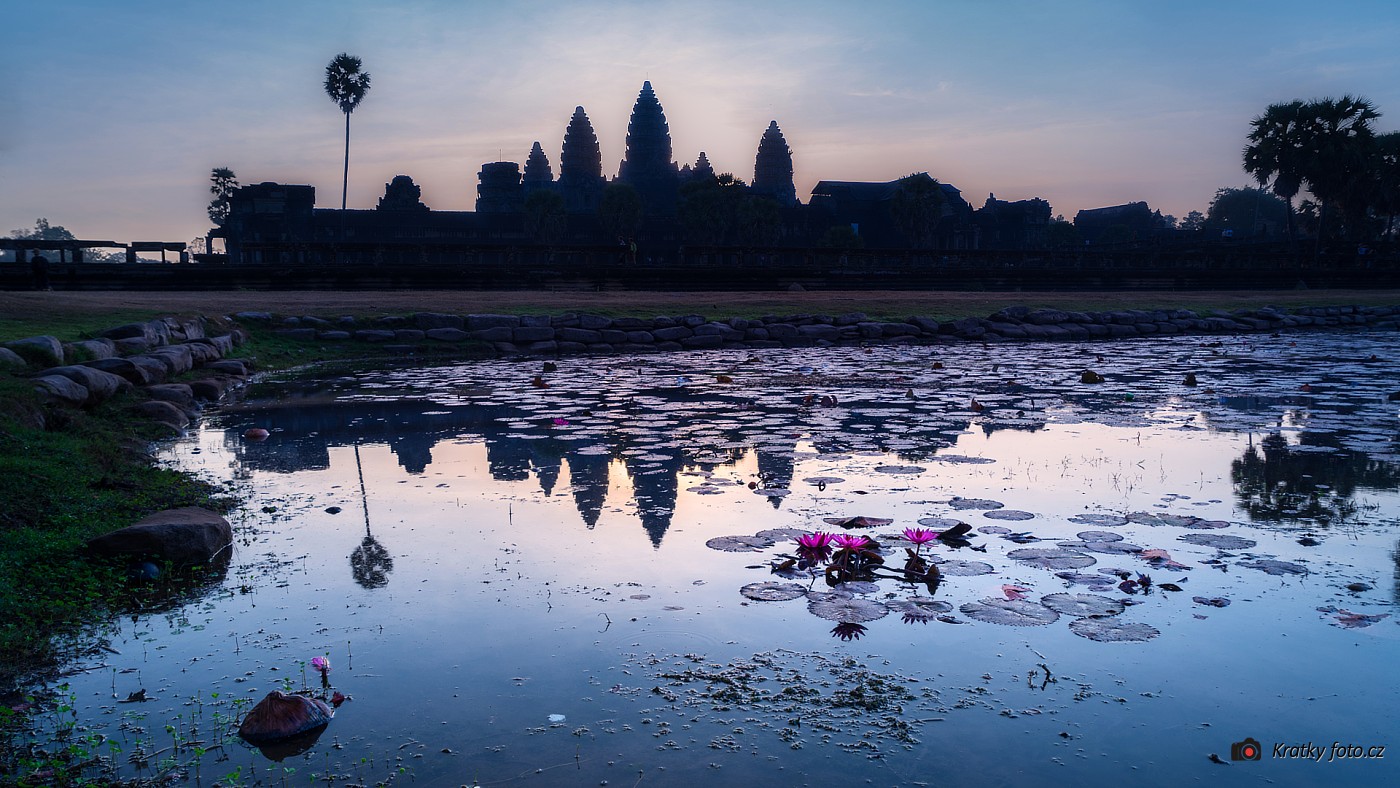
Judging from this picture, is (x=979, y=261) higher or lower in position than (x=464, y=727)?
higher

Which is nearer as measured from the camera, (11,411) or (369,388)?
(11,411)

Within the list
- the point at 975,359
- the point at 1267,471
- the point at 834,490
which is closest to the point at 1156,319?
the point at 975,359

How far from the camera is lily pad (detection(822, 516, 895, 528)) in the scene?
156 inches

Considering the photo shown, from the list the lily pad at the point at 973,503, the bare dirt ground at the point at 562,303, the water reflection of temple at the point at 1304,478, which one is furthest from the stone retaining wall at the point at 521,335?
the water reflection of temple at the point at 1304,478

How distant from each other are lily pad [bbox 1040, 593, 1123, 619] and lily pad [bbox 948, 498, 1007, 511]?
1.26 metres

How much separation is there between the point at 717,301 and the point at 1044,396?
11316 mm

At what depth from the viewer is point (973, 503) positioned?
4488 mm

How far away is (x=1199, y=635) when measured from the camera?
9.28 feet

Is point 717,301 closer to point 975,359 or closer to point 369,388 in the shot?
point 975,359

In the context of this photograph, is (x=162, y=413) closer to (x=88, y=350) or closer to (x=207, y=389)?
(x=207, y=389)

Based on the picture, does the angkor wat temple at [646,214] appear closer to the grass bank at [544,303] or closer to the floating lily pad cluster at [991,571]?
the grass bank at [544,303]

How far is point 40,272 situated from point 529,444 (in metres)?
16.8

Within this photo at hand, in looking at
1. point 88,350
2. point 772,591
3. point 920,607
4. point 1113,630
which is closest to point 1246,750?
point 1113,630

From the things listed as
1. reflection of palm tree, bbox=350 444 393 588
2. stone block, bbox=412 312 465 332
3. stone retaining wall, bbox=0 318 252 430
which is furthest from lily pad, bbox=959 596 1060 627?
stone block, bbox=412 312 465 332
